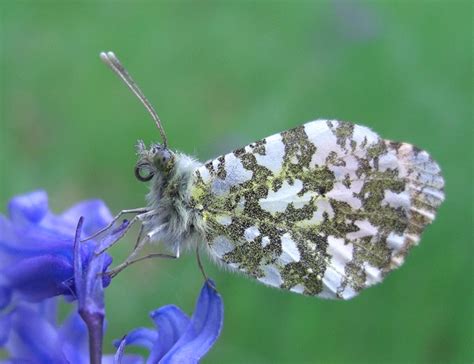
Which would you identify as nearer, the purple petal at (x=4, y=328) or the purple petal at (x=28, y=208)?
the purple petal at (x=4, y=328)

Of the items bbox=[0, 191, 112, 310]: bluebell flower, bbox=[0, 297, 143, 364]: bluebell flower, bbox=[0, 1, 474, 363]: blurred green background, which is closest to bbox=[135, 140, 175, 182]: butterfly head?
bbox=[0, 191, 112, 310]: bluebell flower

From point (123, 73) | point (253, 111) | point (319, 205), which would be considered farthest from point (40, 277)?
point (253, 111)

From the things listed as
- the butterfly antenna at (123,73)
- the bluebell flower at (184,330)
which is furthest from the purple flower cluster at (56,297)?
the butterfly antenna at (123,73)

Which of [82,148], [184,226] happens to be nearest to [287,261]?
[184,226]

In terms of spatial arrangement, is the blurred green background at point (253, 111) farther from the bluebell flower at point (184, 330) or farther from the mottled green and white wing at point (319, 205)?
the bluebell flower at point (184, 330)

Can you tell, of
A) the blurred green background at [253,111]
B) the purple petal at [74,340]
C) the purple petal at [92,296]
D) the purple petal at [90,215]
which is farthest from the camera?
the blurred green background at [253,111]

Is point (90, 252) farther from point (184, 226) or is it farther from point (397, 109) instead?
point (397, 109)

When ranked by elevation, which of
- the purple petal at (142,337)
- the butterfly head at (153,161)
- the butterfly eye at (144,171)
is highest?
the butterfly head at (153,161)

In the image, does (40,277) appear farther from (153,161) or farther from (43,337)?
(153,161)
